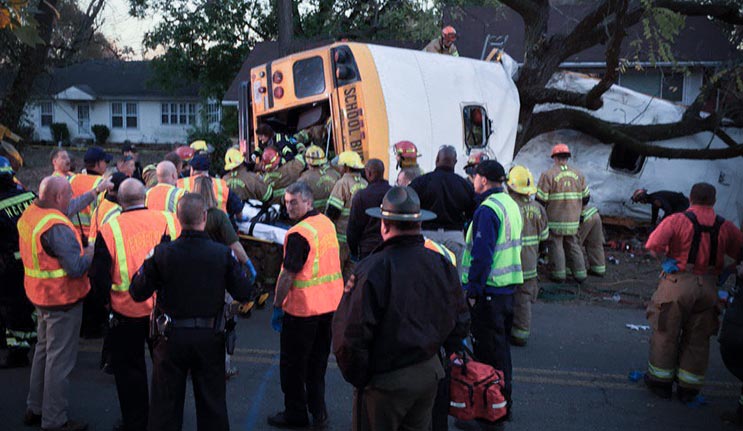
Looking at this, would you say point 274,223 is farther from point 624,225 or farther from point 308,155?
point 624,225

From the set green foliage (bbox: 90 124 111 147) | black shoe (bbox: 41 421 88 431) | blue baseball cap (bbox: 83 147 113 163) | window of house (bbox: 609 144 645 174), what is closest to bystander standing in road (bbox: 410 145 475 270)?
blue baseball cap (bbox: 83 147 113 163)

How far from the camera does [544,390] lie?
6.57 meters

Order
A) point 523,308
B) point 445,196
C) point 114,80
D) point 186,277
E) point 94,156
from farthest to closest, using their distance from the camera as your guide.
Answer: point 114,80, point 523,308, point 94,156, point 445,196, point 186,277

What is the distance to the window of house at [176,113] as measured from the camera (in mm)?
42562

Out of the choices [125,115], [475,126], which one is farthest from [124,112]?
[475,126]

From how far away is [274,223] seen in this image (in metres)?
8.98

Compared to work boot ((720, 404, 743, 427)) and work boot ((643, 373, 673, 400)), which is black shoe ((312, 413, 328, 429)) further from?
work boot ((720, 404, 743, 427))

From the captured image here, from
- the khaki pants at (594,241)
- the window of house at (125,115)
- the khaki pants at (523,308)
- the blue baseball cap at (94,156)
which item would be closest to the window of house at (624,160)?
the khaki pants at (594,241)

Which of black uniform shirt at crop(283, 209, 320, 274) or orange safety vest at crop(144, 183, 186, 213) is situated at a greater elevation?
orange safety vest at crop(144, 183, 186, 213)

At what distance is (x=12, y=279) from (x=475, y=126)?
694 cm

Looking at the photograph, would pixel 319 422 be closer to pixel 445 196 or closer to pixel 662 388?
pixel 445 196

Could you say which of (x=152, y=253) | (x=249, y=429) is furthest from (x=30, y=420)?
(x=152, y=253)

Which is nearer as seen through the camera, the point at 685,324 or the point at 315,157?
the point at 685,324

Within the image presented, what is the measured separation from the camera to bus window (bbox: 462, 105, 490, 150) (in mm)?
10908
